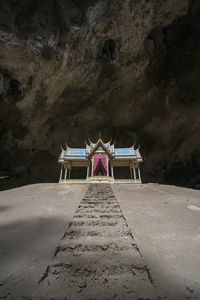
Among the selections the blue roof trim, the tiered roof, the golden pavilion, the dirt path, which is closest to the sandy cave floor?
the dirt path

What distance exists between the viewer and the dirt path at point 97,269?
1.45m

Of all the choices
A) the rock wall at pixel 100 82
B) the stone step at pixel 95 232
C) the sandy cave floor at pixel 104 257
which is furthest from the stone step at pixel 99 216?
the rock wall at pixel 100 82

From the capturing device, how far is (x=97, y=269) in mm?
1777

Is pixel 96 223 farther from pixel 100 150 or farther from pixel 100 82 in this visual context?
pixel 100 82

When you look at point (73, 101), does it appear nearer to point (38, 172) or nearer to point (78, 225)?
point (38, 172)

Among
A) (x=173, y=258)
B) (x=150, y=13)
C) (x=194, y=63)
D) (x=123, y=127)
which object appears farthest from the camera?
(x=123, y=127)

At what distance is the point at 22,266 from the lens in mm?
1812

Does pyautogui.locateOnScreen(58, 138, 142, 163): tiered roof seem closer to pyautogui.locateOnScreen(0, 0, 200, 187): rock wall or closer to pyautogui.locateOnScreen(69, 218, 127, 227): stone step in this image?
pyautogui.locateOnScreen(0, 0, 200, 187): rock wall

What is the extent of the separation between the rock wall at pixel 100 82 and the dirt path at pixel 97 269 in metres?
15.0

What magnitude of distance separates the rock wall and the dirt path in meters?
15.0

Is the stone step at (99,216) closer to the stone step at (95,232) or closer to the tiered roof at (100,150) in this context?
the stone step at (95,232)

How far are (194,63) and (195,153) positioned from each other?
10525 millimetres

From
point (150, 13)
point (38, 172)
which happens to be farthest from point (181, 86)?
point (38, 172)

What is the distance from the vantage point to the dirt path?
1.45 metres
